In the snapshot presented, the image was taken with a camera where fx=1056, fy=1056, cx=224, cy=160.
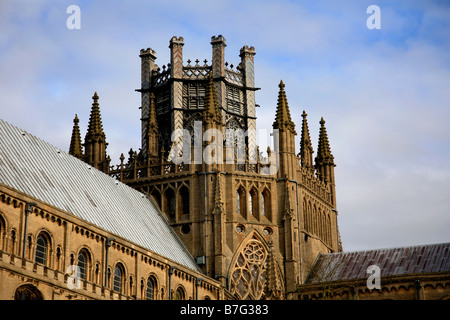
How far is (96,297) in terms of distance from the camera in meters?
69.5

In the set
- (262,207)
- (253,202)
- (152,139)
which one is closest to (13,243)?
(253,202)

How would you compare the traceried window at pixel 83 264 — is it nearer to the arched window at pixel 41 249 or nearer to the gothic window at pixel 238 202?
the arched window at pixel 41 249

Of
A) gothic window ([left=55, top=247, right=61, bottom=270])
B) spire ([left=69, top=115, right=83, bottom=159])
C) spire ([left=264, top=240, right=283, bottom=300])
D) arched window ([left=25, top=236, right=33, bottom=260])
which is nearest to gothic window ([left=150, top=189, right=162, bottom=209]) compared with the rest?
spire ([left=69, top=115, right=83, bottom=159])

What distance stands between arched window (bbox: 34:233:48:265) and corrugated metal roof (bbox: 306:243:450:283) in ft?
96.9

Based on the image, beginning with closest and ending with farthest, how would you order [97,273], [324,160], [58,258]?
1. [58,258]
2. [97,273]
3. [324,160]

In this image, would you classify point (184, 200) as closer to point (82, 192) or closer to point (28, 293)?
→ point (82, 192)

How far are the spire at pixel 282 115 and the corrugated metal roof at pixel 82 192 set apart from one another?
1407 cm

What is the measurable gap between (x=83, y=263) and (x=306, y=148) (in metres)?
36.0

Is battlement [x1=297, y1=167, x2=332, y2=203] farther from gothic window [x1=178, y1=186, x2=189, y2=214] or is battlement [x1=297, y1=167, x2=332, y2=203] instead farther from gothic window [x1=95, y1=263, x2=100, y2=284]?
gothic window [x1=95, y1=263, x2=100, y2=284]

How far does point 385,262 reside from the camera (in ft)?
305

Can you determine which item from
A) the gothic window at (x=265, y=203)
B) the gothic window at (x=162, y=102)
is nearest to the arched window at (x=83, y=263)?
the gothic window at (x=265, y=203)

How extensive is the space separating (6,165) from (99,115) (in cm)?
3216
